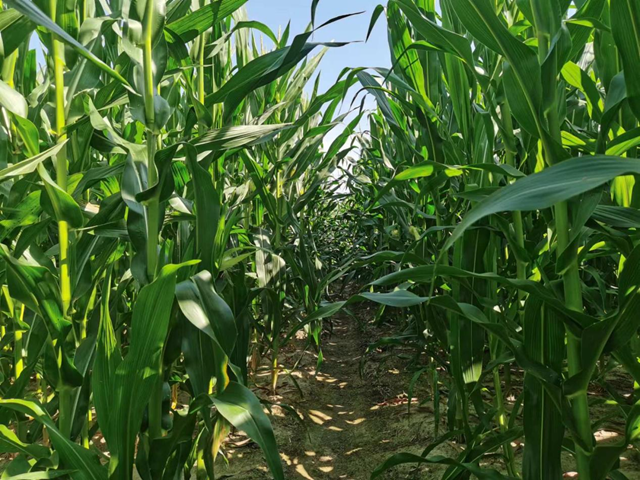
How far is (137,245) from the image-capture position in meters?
0.77

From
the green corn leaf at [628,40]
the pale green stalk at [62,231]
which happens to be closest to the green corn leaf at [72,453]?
the pale green stalk at [62,231]

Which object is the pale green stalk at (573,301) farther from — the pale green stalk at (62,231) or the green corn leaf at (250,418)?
the pale green stalk at (62,231)

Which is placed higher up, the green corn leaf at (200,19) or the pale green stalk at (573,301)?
the green corn leaf at (200,19)

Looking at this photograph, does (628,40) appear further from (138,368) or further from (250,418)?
(138,368)

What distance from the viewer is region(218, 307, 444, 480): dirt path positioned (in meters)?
1.50

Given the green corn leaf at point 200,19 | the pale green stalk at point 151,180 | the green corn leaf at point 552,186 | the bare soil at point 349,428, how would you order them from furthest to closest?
the bare soil at point 349,428
the green corn leaf at point 200,19
the pale green stalk at point 151,180
the green corn leaf at point 552,186

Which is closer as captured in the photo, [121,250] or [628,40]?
[628,40]

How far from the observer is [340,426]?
6.07ft

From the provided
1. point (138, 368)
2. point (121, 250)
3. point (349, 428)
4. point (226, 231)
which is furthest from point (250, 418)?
point (349, 428)

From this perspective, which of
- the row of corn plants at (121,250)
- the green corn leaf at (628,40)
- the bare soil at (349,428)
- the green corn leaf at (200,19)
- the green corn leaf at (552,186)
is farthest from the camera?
the bare soil at (349,428)

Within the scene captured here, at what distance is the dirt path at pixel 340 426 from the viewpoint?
1505 mm

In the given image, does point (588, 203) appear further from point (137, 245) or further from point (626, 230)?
point (137, 245)

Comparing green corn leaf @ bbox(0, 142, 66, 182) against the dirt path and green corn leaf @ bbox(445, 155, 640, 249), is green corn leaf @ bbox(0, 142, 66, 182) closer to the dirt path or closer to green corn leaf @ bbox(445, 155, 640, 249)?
green corn leaf @ bbox(445, 155, 640, 249)

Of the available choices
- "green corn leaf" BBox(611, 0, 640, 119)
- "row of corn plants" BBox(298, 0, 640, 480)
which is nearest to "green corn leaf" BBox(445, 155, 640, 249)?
"row of corn plants" BBox(298, 0, 640, 480)
